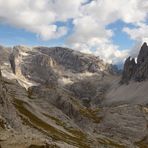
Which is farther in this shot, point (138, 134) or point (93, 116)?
point (93, 116)

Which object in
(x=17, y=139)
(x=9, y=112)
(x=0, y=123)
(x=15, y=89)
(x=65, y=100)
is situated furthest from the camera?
(x=65, y=100)

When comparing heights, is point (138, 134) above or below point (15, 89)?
below

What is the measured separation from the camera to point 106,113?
19750 centimetres

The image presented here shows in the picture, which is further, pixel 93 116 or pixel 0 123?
pixel 93 116

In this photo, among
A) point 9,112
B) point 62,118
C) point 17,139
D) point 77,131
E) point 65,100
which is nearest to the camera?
point 17,139

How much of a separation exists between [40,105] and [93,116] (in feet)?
199

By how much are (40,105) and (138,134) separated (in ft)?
193

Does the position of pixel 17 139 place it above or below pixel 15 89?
below

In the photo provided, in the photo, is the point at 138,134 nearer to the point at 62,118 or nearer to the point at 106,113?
the point at 106,113

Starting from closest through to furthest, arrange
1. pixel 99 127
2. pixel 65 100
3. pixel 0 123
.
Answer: pixel 0 123 < pixel 65 100 < pixel 99 127

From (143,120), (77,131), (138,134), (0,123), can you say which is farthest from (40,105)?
(0,123)

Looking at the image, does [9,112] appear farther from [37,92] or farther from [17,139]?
[37,92]

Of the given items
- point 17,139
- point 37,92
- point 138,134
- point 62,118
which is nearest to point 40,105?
point 62,118

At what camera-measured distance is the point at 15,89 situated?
14075 centimetres
